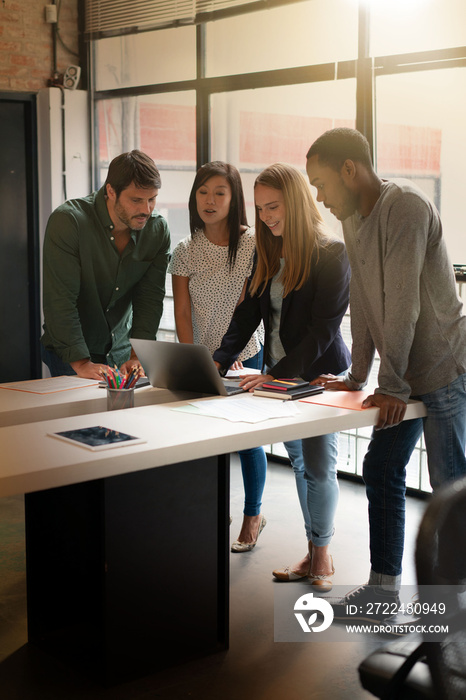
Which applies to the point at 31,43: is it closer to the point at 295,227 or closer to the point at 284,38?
the point at 284,38

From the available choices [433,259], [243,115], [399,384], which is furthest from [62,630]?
[243,115]

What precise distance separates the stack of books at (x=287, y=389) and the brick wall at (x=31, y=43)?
3.64 meters

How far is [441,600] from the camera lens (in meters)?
1.29

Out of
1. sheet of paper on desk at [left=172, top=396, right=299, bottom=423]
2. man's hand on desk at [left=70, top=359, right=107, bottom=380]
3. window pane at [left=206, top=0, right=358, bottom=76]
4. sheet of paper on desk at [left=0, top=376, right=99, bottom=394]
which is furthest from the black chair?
window pane at [left=206, top=0, right=358, bottom=76]

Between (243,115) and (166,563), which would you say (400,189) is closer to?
(166,563)

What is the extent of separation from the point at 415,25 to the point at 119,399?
2318 mm

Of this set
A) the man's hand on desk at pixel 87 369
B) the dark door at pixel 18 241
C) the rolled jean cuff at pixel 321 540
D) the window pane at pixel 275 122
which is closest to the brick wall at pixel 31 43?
the dark door at pixel 18 241

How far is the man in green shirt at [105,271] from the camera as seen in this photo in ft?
10.7

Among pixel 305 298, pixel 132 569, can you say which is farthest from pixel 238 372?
pixel 132 569

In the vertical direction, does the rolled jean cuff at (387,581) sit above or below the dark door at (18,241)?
below

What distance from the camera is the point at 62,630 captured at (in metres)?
2.57

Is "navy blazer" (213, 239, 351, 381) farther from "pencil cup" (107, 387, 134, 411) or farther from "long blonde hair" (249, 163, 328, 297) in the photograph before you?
"pencil cup" (107, 387, 134, 411)

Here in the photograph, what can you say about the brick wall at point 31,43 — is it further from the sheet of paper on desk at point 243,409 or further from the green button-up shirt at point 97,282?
the sheet of paper on desk at point 243,409

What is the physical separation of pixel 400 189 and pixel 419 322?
41 centimetres
